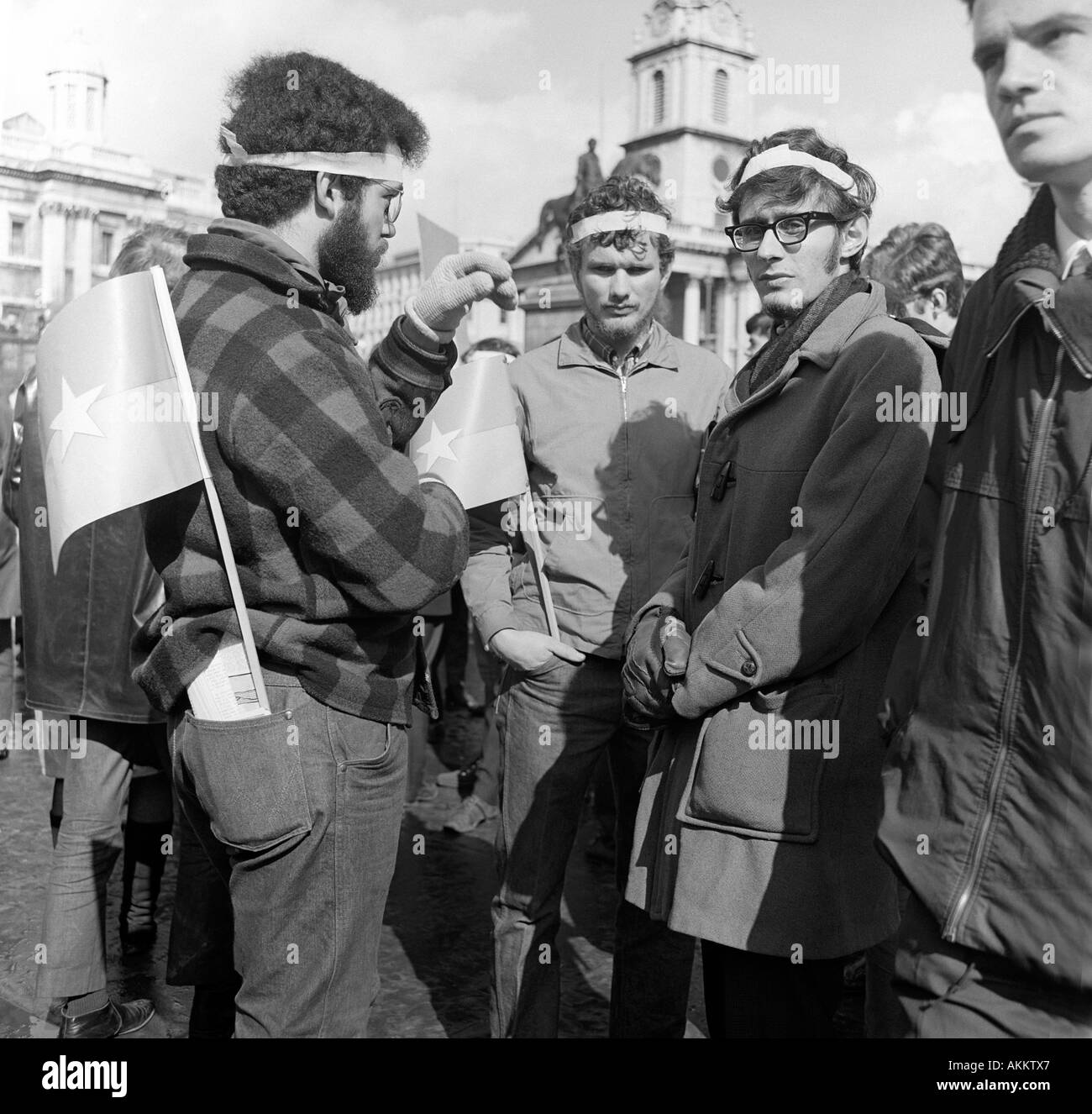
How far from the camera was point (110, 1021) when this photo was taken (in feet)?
10.8

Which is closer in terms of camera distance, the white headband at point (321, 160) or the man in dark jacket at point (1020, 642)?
the man in dark jacket at point (1020, 642)

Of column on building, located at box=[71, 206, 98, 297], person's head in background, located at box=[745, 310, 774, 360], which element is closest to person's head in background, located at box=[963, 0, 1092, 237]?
person's head in background, located at box=[745, 310, 774, 360]

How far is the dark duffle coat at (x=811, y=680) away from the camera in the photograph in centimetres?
208

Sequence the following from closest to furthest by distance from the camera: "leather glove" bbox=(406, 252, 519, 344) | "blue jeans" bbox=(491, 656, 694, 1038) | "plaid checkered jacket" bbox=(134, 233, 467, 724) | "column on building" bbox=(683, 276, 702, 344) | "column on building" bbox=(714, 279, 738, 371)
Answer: "plaid checkered jacket" bbox=(134, 233, 467, 724)
"leather glove" bbox=(406, 252, 519, 344)
"blue jeans" bbox=(491, 656, 694, 1038)
"column on building" bbox=(714, 279, 738, 371)
"column on building" bbox=(683, 276, 702, 344)

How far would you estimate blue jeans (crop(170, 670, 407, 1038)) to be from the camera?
6.62 ft

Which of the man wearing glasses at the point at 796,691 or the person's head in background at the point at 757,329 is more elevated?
the person's head in background at the point at 757,329

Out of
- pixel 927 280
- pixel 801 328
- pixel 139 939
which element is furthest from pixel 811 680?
pixel 139 939

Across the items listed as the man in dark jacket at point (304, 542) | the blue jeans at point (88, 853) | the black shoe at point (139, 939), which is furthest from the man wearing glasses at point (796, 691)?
the black shoe at point (139, 939)

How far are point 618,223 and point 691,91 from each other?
4.65 meters

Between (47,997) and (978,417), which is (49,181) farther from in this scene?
(978,417)

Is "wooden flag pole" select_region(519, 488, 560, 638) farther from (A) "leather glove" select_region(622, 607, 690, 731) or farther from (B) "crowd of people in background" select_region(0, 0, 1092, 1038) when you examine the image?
(A) "leather glove" select_region(622, 607, 690, 731)

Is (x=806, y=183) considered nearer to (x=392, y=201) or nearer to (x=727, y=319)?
(x=392, y=201)

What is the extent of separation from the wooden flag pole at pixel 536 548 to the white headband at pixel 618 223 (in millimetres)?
688

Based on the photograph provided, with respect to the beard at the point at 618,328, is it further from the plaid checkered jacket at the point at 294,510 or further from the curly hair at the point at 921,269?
the plaid checkered jacket at the point at 294,510
